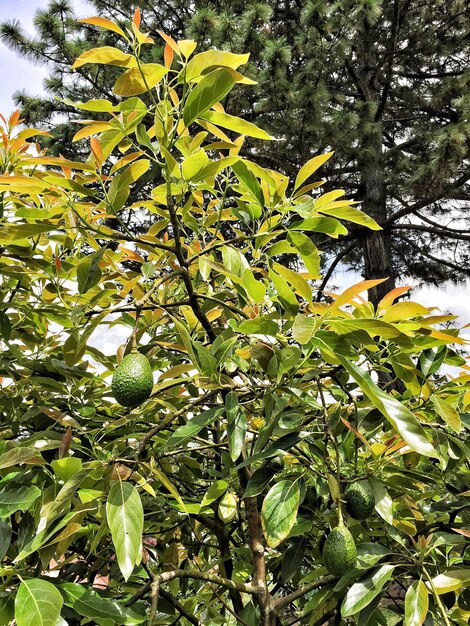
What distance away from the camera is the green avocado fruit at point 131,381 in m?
0.65

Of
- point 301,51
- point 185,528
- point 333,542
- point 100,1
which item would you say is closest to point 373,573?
point 333,542

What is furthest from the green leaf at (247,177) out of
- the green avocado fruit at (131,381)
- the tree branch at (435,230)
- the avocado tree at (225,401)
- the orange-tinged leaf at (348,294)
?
the tree branch at (435,230)

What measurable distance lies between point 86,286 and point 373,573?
0.55 meters

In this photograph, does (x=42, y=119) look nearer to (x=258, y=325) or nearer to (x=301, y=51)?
(x=301, y=51)

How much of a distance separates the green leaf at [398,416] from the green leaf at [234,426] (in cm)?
20

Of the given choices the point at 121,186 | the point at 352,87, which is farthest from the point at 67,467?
the point at 352,87

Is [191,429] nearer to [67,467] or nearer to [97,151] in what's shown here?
[67,467]

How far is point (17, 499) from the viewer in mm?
644

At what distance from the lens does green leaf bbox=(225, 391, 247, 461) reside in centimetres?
68

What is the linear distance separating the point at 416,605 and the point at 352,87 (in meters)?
7.75

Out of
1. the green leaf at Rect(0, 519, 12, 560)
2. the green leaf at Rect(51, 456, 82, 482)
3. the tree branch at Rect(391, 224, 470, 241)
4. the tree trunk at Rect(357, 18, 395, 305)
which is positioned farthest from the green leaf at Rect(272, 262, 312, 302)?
the tree branch at Rect(391, 224, 470, 241)

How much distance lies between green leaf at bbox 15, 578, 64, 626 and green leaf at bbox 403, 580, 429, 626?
0.42 m

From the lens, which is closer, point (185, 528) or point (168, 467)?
point (168, 467)

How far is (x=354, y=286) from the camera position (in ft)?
2.31
